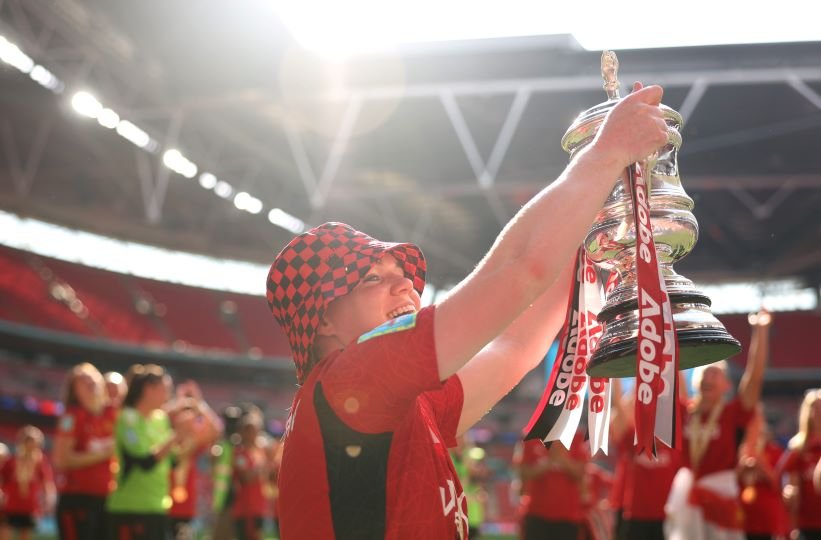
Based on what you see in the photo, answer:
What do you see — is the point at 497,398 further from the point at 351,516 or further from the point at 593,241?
the point at 351,516

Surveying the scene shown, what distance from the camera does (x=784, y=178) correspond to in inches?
552

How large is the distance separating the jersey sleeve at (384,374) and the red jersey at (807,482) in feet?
22.3

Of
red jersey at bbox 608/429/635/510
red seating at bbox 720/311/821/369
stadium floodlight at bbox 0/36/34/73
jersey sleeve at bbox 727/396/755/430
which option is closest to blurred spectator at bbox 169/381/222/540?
red jersey at bbox 608/429/635/510

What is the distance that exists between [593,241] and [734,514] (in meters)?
5.01

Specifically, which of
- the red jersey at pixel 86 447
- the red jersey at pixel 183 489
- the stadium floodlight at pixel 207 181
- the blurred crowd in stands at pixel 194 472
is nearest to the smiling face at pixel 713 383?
the blurred crowd in stands at pixel 194 472

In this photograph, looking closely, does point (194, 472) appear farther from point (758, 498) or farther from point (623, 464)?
point (758, 498)

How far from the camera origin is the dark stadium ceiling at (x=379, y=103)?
11.4 metres

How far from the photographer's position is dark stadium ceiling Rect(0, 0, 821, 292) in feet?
37.4

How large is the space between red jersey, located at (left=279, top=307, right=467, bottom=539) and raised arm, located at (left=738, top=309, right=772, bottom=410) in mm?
2609

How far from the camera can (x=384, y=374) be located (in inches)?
54.4

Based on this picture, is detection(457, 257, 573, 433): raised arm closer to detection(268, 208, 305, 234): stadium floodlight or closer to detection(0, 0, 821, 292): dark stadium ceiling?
detection(0, 0, 821, 292): dark stadium ceiling

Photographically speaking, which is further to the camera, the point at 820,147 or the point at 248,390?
the point at 248,390

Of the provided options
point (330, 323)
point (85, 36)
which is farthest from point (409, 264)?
point (85, 36)

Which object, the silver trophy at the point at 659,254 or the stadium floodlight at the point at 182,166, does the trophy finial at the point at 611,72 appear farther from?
the stadium floodlight at the point at 182,166
